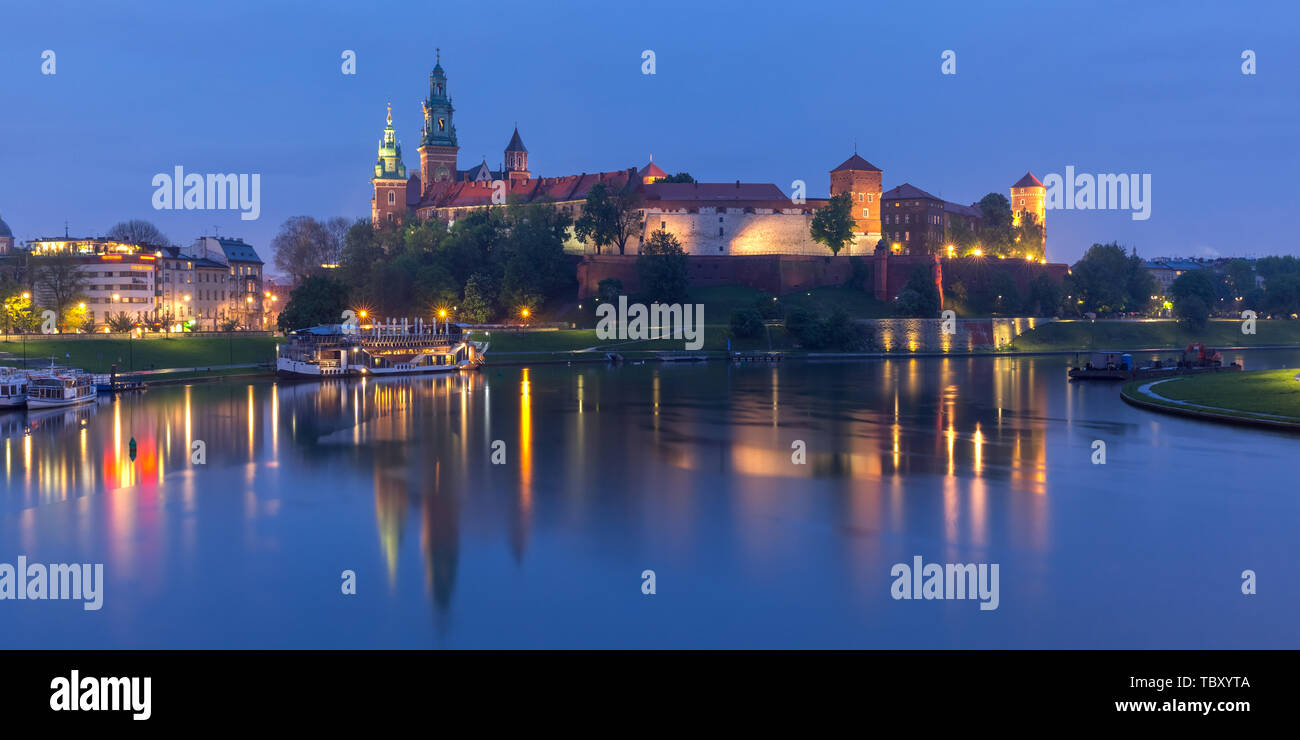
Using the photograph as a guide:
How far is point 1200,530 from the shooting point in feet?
61.6

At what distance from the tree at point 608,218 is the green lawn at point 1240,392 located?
4794cm

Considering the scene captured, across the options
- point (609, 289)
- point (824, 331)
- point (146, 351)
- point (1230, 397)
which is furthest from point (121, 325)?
point (1230, 397)

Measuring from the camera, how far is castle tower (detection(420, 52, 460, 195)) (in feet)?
379

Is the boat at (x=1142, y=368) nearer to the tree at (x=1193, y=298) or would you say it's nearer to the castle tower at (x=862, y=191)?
the tree at (x=1193, y=298)

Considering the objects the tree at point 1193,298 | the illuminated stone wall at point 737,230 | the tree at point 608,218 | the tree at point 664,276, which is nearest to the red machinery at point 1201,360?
the tree at point 1193,298

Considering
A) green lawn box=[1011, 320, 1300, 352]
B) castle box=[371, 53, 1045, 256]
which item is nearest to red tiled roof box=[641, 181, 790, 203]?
castle box=[371, 53, 1045, 256]

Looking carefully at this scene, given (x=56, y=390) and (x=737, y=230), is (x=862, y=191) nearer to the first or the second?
(x=737, y=230)

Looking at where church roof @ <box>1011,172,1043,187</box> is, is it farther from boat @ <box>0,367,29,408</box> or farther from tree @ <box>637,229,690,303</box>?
boat @ <box>0,367,29,408</box>

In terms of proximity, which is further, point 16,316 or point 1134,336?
point 1134,336

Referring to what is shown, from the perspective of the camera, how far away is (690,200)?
9350 cm

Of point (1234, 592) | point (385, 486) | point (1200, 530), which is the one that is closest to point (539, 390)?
point (385, 486)

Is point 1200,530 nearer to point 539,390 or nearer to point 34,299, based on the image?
point 539,390

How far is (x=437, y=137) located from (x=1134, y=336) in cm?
7124
